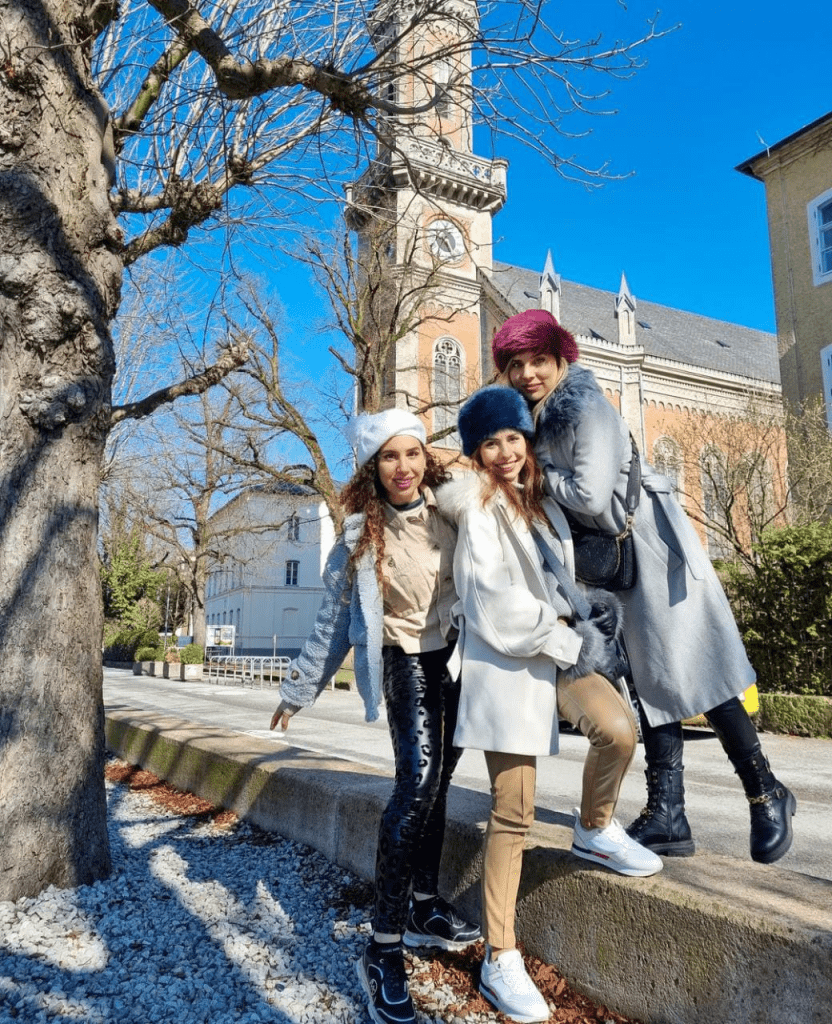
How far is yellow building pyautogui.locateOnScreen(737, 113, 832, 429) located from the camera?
21.1 meters

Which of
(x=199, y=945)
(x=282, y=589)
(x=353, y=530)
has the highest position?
(x=282, y=589)

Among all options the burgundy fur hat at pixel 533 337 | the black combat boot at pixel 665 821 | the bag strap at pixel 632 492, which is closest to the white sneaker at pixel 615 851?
the black combat boot at pixel 665 821

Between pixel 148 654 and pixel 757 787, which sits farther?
pixel 148 654

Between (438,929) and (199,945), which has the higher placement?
(438,929)

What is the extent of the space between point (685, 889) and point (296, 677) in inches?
59.8

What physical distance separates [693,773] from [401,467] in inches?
239

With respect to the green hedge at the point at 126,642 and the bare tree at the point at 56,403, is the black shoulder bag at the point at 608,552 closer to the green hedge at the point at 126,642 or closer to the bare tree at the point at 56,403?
the bare tree at the point at 56,403

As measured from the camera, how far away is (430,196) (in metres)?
5.54

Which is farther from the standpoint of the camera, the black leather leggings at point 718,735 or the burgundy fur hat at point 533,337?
the burgundy fur hat at point 533,337

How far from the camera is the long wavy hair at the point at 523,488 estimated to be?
261cm

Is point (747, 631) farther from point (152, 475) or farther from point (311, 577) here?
point (311, 577)

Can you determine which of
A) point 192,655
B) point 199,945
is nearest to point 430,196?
point 199,945

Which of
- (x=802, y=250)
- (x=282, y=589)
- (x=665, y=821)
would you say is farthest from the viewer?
(x=282, y=589)

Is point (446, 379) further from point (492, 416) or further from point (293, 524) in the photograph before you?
point (492, 416)
